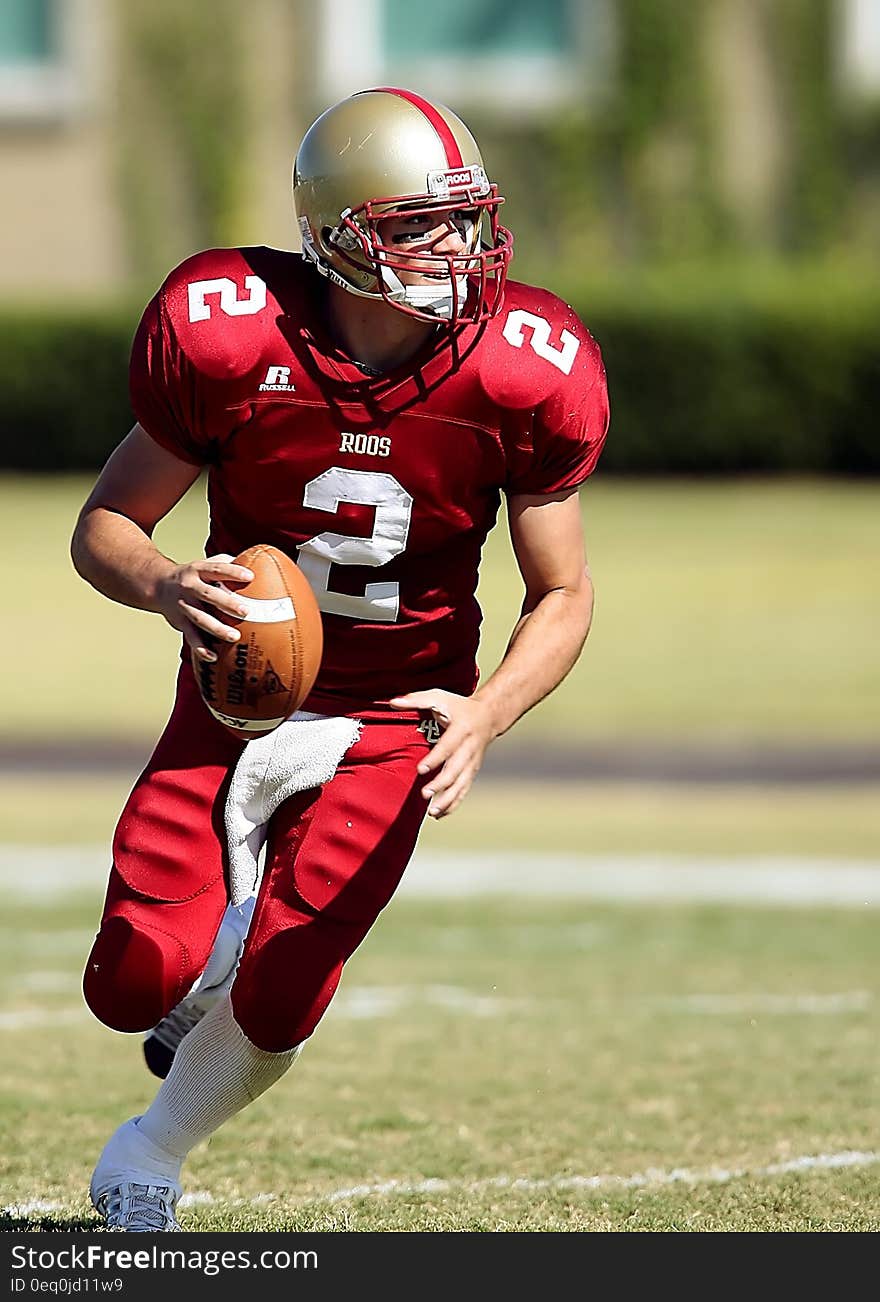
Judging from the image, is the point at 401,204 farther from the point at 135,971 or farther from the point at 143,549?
the point at 135,971

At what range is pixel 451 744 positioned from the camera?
12.4ft

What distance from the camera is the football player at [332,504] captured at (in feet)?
13.0

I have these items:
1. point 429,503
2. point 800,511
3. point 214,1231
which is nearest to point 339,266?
point 429,503

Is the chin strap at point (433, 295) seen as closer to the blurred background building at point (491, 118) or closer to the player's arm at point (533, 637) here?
the player's arm at point (533, 637)

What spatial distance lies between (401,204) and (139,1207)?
195cm

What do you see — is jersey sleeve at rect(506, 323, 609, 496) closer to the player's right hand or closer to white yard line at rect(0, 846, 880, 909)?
the player's right hand

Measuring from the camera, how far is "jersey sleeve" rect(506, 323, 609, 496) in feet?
13.2

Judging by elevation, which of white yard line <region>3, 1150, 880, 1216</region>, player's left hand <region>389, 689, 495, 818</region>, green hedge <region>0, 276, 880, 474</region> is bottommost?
green hedge <region>0, 276, 880, 474</region>

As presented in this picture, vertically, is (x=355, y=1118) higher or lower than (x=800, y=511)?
higher

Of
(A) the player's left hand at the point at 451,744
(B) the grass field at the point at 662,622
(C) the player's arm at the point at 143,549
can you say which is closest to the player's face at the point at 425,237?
(C) the player's arm at the point at 143,549

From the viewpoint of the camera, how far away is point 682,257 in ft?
70.2

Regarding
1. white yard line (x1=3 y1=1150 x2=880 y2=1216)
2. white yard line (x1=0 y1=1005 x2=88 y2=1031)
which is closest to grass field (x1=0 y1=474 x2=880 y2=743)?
white yard line (x1=0 y1=1005 x2=88 y2=1031)
